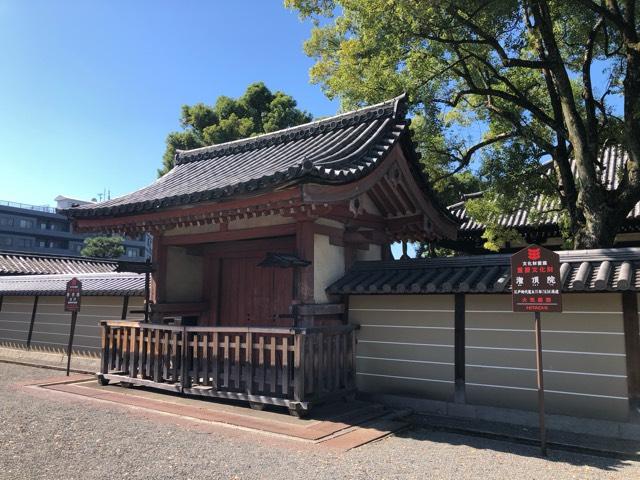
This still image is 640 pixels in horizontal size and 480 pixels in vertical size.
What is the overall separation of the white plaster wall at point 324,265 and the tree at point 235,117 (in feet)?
51.7

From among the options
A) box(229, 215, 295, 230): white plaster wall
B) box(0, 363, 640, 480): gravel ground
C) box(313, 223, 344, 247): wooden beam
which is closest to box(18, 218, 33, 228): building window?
box(229, 215, 295, 230): white plaster wall

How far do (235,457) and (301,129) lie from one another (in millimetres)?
7113

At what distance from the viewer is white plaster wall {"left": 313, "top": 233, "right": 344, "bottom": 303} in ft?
26.3

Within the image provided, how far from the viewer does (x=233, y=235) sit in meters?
8.98

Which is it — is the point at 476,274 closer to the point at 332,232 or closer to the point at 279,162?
the point at 332,232

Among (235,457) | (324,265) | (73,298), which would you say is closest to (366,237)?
(324,265)

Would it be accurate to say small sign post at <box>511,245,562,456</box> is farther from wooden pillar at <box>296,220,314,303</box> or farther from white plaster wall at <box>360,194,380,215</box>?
white plaster wall at <box>360,194,380,215</box>

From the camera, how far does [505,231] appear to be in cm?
1031

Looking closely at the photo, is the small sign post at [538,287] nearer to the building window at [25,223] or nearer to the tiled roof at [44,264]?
the tiled roof at [44,264]

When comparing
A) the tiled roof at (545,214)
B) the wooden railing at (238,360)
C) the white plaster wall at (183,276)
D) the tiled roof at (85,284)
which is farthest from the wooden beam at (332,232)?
the tiled roof at (85,284)

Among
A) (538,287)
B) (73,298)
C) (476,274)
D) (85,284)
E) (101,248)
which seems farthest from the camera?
(101,248)

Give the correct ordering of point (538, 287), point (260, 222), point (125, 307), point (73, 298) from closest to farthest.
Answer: point (538, 287) → point (260, 222) → point (73, 298) → point (125, 307)

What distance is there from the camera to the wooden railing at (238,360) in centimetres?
710

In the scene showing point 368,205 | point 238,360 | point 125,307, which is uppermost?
point 368,205
